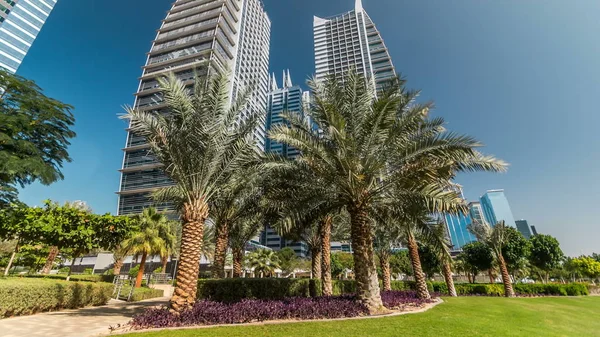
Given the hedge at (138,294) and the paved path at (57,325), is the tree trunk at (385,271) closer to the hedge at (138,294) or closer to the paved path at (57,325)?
the hedge at (138,294)

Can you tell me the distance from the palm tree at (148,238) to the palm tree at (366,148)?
18.6 meters

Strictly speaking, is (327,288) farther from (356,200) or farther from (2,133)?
(2,133)

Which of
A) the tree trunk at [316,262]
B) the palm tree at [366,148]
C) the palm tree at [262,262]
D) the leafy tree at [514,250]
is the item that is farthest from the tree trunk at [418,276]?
the palm tree at [262,262]

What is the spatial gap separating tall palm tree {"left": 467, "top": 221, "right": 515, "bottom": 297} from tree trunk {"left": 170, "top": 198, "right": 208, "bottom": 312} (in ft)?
90.5

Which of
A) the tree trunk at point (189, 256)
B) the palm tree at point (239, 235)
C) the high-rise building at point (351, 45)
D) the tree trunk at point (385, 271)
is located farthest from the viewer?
the high-rise building at point (351, 45)

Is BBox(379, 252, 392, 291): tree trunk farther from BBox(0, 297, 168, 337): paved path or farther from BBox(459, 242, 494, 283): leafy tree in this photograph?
BBox(0, 297, 168, 337): paved path

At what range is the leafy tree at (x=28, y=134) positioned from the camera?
12922 millimetres

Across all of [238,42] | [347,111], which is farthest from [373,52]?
[347,111]

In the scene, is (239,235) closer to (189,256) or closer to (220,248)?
(220,248)

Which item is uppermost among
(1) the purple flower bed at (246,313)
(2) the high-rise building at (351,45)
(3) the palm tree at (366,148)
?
(2) the high-rise building at (351,45)

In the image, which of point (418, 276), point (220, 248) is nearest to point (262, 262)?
point (220, 248)

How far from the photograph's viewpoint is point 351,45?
115m

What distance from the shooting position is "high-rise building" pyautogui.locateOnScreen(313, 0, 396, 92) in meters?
108

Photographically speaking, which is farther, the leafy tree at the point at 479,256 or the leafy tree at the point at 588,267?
the leafy tree at the point at 588,267
